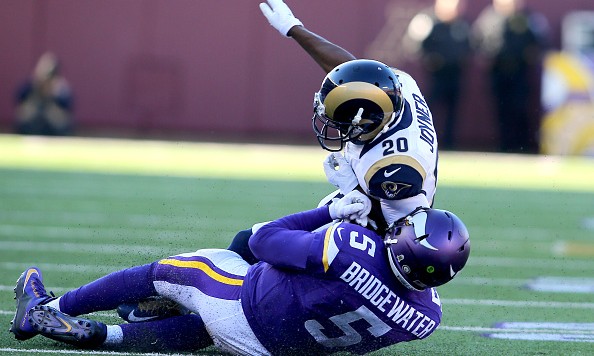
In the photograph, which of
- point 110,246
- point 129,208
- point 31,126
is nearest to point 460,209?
point 129,208

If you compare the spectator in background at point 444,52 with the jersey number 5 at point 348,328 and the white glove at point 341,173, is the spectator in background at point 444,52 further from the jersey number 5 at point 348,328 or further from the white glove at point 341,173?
the jersey number 5 at point 348,328

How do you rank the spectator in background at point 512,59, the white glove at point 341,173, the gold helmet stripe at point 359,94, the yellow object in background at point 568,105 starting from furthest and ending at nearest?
1. the spectator in background at point 512,59
2. the yellow object in background at point 568,105
3. the white glove at point 341,173
4. the gold helmet stripe at point 359,94

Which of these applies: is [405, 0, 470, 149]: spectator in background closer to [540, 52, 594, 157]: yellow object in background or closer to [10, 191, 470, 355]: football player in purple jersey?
[540, 52, 594, 157]: yellow object in background

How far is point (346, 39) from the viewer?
Result: 19.0 m

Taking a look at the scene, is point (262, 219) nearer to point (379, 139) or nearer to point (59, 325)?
point (379, 139)

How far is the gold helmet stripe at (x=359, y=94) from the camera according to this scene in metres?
4.57

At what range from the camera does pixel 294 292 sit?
4.31 metres

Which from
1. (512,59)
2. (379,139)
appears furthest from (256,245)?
(512,59)

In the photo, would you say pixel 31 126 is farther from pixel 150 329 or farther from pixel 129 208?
pixel 150 329

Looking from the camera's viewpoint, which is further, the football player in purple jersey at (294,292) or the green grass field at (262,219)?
the green grass field at (262,219)

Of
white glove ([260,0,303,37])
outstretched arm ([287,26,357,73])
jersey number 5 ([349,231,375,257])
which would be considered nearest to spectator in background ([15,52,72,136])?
white glove ([260,0,303,37])

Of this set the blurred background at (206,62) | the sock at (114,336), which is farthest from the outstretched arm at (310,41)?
the blurred background at (206,62)

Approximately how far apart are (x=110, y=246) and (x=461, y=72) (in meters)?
11.3

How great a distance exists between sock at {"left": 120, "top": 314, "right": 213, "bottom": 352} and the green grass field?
133mm
